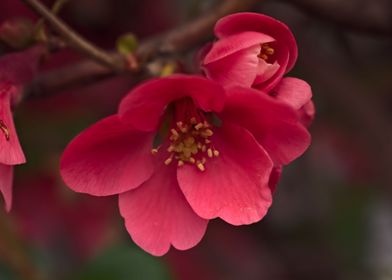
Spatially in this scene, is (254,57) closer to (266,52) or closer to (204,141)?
(266,52)

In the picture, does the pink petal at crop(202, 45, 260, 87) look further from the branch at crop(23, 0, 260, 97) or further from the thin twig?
the thin twig

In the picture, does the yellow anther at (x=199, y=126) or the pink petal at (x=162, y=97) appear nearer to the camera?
the pink petal at (x=162, y=97)

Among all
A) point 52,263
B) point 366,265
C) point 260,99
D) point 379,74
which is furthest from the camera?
point 366,265

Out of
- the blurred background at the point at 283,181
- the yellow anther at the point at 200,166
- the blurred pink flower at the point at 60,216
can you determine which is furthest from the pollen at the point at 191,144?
the blurred pink flower at the point at 60,216

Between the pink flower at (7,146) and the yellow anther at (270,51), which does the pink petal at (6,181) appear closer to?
the pink flower at (7,146)

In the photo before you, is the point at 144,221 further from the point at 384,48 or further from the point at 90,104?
the point at 384,48

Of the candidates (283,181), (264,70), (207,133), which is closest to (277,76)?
(264,70)

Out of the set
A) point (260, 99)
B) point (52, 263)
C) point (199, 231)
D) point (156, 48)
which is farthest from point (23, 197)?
point (260, 99)
